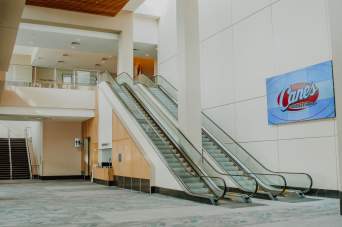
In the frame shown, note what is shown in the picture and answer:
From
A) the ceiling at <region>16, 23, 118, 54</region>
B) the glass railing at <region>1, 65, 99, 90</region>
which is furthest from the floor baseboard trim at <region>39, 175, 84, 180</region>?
the ceiling at <region>16, 23, 118, 54</region>

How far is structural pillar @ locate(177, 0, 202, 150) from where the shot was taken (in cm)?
1301

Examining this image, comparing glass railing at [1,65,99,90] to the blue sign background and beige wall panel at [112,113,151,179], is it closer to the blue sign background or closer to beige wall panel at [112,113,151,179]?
beige wall panel at [112,113,151,179]

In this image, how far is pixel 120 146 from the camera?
51.6ft

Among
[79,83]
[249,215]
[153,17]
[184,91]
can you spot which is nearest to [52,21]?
[79,83]

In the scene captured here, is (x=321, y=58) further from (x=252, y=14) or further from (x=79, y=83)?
(x=79, y=83)

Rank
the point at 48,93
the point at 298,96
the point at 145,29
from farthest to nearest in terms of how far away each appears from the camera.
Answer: the point at 145,29, the point at 48,93, the point at 298,96

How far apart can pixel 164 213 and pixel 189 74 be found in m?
6.24

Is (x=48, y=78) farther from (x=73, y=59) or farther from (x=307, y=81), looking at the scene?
(x=307, y=81)

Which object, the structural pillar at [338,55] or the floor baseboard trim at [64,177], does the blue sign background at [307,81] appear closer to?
the structural pillar at [338,55]

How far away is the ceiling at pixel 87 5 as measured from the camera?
1877 centimetres

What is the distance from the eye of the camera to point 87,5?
63.5 feet

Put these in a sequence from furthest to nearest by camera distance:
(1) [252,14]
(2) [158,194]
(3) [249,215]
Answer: (1) [252,14], (2) [158,194], (3) [249,215]

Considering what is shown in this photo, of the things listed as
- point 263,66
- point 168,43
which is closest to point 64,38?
point 168,43

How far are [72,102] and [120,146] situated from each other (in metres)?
6.53
